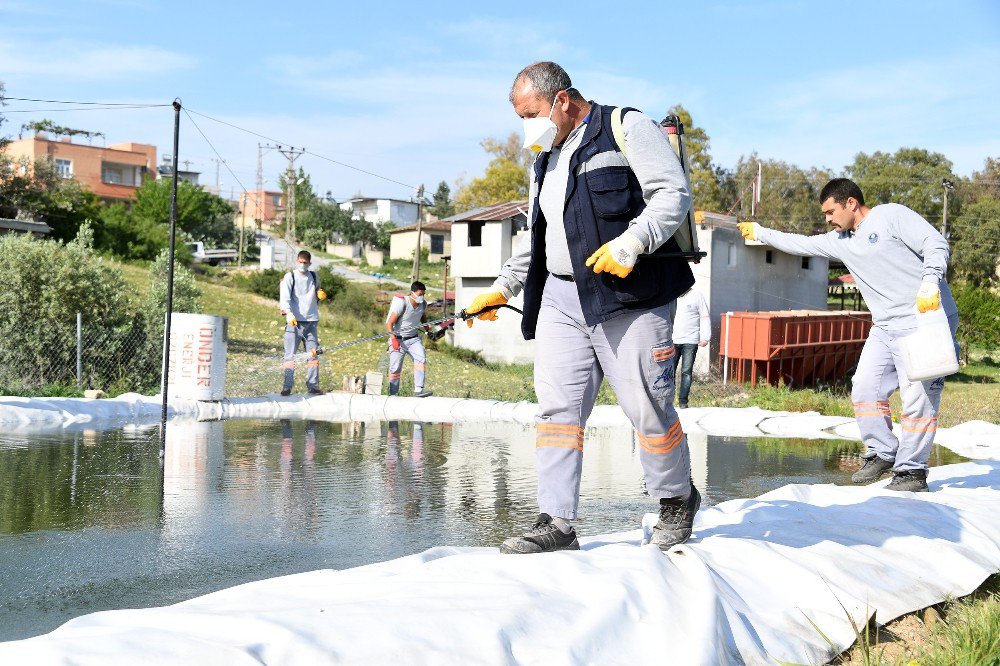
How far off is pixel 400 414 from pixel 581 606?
942cm

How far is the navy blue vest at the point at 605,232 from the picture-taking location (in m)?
3.97

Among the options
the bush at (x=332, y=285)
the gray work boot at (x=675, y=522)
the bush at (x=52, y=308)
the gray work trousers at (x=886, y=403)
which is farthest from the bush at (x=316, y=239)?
the gray work boot at (x=675, y=522)

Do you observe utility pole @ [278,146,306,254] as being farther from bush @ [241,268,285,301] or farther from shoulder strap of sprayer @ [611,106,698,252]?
shoulder strap of sprayer @ [611,106,698,252]

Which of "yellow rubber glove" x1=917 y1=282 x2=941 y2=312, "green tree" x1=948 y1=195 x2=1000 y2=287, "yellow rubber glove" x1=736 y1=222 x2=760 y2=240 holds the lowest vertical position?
"yellow rubber glove" x1=917 y1=282 x2=941 y2=312

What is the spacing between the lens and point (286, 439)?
9.60m

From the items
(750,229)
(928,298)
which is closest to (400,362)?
(750,229)

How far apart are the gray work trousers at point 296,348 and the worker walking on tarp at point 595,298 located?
9.27 metres

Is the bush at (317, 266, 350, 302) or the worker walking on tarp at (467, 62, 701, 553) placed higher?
the bush at (317, 266, 350, 302)

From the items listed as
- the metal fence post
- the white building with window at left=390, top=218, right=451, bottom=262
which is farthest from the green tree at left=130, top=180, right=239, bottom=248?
the metal fence post

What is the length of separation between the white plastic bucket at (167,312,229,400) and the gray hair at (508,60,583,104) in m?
8.81

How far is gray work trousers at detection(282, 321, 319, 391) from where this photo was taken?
515 inches

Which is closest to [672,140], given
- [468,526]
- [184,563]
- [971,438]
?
[468,526]

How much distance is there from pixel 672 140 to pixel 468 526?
2.46m

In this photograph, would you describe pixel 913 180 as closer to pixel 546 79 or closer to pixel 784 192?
pixel 784 192
